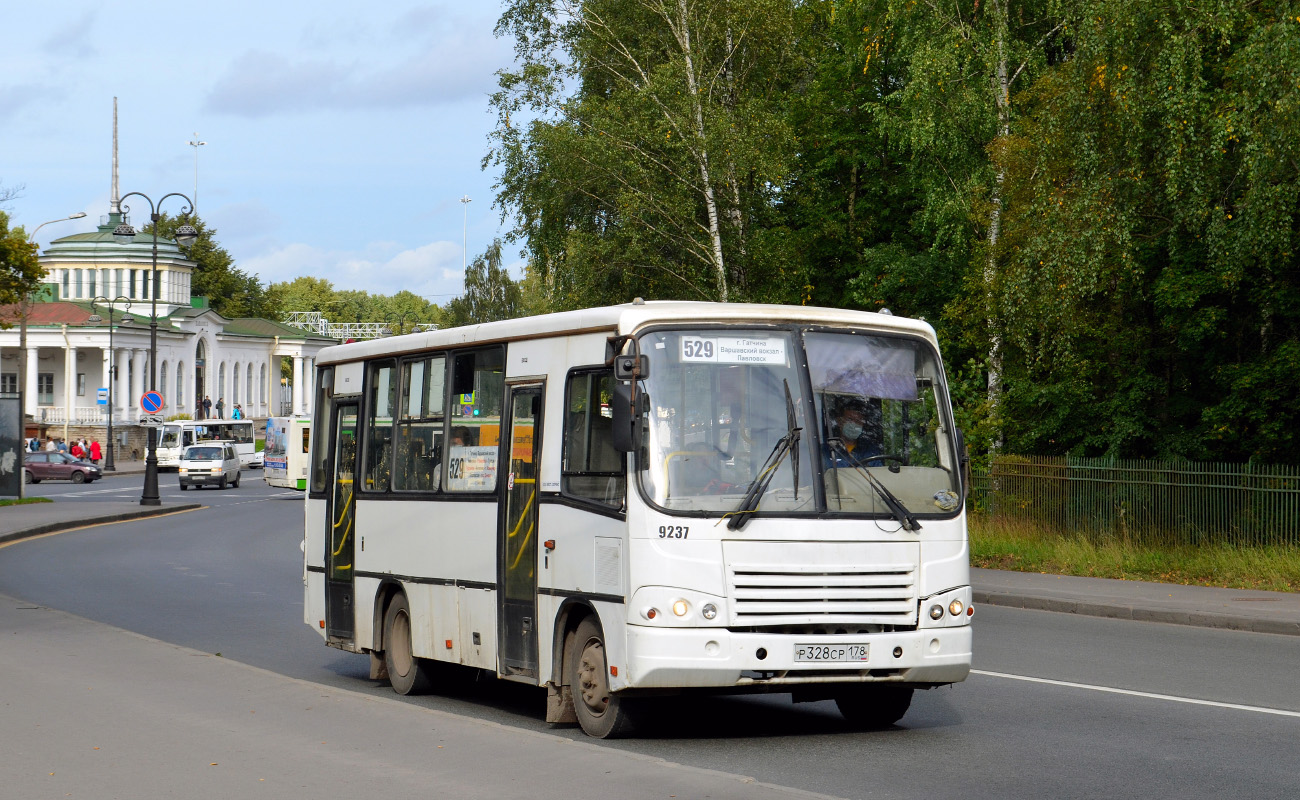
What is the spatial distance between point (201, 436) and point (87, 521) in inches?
1973

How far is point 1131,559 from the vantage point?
2320cm

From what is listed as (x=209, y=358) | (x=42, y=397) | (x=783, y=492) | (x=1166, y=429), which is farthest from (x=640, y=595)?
(x=209, y=358)

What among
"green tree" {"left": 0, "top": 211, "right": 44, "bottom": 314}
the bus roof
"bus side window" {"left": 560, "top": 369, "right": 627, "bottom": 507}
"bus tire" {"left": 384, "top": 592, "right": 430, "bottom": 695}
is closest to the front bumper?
"bus side window" {"left": 560, "top": 369, "right": 627, "bottom": 507}

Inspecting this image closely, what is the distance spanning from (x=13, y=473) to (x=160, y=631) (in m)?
30.6

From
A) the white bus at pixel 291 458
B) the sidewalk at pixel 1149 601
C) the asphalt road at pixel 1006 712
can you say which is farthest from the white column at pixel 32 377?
the sidewalk at pixel 1149 601

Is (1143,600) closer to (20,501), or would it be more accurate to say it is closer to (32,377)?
(20,501)

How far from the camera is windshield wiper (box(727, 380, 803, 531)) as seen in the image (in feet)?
30.9

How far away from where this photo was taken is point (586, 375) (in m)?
10.3

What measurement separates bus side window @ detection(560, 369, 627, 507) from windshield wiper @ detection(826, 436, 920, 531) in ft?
4.36

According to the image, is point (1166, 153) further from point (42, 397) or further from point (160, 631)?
point (42, 397)

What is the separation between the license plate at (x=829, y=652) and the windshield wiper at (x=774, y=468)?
0.81m

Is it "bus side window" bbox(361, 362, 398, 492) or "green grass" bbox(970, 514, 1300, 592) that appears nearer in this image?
"bus side window" bbox(361, 362, 398, 492)

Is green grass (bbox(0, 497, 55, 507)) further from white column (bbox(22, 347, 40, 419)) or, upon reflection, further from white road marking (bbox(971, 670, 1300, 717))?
white column (bbox(22, 347, 40, 419))

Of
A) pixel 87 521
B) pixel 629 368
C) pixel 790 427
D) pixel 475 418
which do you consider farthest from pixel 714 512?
pixel 87 521
